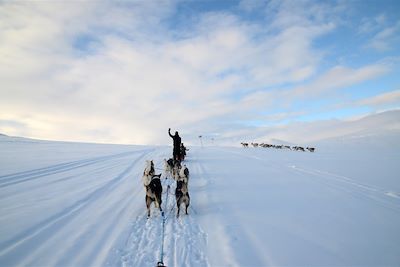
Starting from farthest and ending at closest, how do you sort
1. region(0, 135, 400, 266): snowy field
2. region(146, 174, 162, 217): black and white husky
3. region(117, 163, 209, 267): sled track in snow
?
region(146, 174, 162, 217): black and white husky → region(0, 135, 400, 266): snowy field → region(117, 163, 209, 267): sled track in snow

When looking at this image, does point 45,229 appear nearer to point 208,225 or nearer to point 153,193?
point 153,193

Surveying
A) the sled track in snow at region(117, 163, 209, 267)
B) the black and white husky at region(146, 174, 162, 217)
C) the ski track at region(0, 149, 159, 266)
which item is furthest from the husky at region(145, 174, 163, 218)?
the ski track at region(0, 149, 159, 266)

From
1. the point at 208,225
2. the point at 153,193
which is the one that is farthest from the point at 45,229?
the point at 208,225

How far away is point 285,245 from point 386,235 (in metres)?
2.41

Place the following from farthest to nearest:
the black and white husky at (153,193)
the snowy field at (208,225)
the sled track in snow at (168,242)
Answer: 1. the black and white husky at (153,193)
2. the snowy field at (208,225)
3. the sled track in snow at (168,242)

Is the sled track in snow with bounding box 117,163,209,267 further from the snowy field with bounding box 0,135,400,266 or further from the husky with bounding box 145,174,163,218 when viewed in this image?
the husky with bounding box 145,174,163,218

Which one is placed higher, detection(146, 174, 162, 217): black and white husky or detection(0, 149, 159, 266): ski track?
detection(146, 174, 162, 217): black and white husky

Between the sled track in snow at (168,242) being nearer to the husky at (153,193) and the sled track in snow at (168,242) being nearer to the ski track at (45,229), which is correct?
the husky at (153,193)

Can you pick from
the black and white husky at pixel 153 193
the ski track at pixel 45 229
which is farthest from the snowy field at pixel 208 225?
the black and white husky at pixel 153 193

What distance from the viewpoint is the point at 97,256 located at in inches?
185

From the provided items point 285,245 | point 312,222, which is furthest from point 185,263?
point 312,222

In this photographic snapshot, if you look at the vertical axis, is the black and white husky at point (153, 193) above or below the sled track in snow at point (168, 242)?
above

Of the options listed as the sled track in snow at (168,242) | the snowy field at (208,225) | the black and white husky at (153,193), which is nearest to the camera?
the sled track in snow at (168,242)

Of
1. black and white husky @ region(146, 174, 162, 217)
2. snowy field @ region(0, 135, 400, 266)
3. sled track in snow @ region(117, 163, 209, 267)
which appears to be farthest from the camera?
black and white husky @ region(146, 174, 162, 217)
